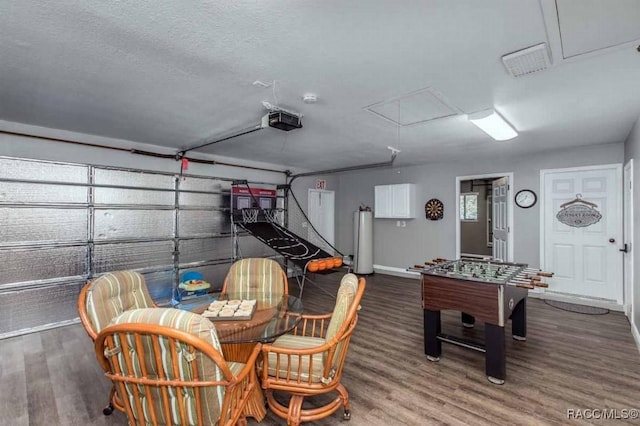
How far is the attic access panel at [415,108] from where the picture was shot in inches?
108

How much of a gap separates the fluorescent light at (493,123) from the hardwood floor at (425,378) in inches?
95.1

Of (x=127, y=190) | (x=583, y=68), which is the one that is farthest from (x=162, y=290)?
Result: (x=583, y=68)

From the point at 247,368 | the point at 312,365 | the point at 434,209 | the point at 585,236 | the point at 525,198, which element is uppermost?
the point at 525,198

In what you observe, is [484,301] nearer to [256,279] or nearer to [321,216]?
[256,279]

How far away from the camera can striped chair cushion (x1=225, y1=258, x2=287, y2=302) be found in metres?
3.00

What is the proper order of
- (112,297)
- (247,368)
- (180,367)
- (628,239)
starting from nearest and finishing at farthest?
(180,367) → (247,368) → (112,297) → (628,239)

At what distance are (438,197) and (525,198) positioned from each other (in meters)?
1.55

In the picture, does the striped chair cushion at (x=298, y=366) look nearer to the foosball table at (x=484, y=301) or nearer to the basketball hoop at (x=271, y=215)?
the foosball table at (x=484, y=301)

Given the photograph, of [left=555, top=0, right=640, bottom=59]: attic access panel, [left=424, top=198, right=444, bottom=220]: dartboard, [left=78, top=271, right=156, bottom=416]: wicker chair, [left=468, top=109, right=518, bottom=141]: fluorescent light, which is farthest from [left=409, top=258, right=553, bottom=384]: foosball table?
[left=424, top=198, right=444, bottom=220]: dartboard

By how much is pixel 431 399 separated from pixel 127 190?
457 centimetres

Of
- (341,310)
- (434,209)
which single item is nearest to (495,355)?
(341,310)

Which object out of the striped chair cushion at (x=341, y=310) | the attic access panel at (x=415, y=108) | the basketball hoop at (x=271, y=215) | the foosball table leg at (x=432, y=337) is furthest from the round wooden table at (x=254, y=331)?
the basketball hoop at (x=271, y=215)

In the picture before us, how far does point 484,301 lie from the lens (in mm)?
2658

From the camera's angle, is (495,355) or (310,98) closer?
(495,355)
